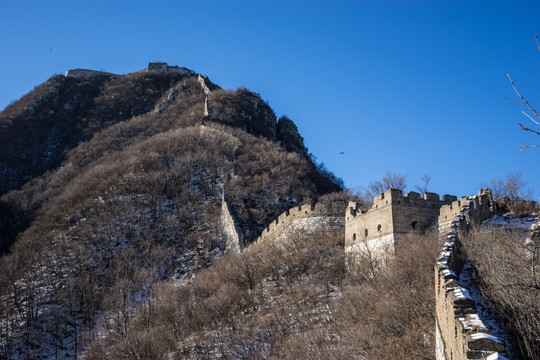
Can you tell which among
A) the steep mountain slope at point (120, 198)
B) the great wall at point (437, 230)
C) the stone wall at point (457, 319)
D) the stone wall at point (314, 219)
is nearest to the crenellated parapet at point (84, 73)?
the steep mountain slope at point (120, 198)

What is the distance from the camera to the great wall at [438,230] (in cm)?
698

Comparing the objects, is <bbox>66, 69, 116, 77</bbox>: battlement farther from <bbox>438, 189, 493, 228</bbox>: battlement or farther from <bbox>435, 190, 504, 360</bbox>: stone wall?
<bbox>435, 190, 504, 360</bbox>: stone wall

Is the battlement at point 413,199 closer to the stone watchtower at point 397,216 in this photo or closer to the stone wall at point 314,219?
the stone watchtower at point 397,216

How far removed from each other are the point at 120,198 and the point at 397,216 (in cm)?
3351

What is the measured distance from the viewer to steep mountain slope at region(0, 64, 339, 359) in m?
31.3

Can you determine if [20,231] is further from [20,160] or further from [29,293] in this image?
[20,160]

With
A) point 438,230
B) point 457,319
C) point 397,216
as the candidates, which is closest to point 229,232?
point 397,216

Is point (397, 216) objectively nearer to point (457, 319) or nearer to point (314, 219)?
point (314, 219)

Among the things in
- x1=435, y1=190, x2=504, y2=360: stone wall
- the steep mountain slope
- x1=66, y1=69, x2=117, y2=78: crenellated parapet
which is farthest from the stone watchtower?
x1=66, y1=69, x2=117, y2=78: crenellated parapet

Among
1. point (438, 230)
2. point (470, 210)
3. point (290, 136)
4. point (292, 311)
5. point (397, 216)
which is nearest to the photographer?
point (470, 210)

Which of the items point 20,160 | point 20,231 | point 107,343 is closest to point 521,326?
point 107,343

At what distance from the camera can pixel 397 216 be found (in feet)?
64.3

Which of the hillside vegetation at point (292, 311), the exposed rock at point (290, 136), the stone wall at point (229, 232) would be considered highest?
the exposed rock at point (290, 136)

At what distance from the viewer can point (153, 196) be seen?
4591 centimetres
